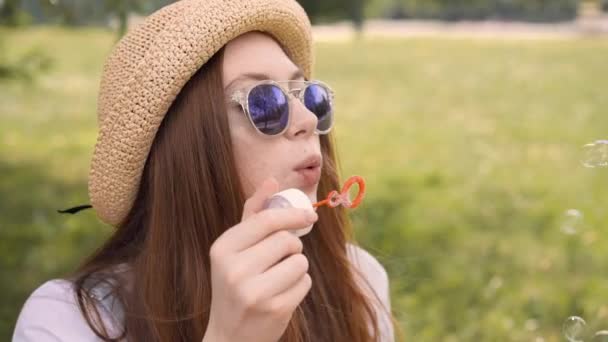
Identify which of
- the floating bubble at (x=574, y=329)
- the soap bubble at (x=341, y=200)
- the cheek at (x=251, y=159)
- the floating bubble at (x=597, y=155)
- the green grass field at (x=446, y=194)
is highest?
the cheek at (x=251, y=159)

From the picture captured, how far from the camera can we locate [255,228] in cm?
121

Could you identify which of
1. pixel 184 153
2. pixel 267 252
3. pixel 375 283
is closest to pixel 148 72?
pixel 184 153

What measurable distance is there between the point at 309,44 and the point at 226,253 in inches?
33.1

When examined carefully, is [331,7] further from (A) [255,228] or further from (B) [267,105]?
(A) [255,228]

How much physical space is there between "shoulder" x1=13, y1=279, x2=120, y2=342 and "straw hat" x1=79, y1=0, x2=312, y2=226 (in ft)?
0.74

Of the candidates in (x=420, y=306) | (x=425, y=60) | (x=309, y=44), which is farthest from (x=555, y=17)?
(x=309, y=44)

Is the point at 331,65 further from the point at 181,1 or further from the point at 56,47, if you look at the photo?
the point at 181,1

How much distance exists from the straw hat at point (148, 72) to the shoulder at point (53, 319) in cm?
23

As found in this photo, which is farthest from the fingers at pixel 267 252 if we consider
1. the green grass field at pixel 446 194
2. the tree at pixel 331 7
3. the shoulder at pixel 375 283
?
the tree at pixel 331 7

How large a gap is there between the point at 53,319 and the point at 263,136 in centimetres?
54

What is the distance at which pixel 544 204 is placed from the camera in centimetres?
562

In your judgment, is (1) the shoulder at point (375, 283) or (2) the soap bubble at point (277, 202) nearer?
(2) the soap bubble at point (277, 202)

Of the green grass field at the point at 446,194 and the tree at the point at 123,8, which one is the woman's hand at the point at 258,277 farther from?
the tree at the point at 123,8

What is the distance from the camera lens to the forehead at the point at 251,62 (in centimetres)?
162
